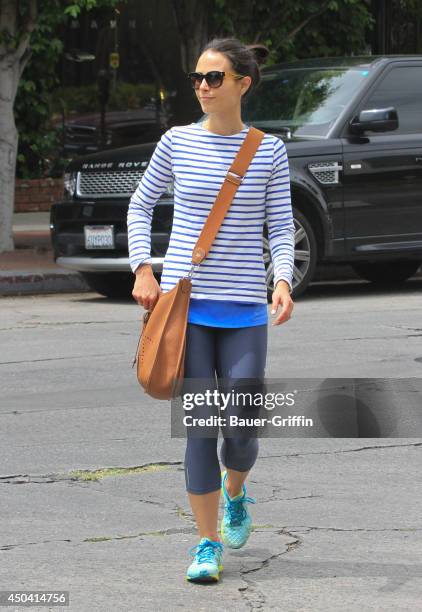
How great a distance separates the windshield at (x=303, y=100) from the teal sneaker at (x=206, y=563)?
24.9ft

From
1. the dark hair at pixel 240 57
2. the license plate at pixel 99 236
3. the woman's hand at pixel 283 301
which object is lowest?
the license plate at pixel 99 236

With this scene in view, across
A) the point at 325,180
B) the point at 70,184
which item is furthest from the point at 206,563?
the point at 70,184

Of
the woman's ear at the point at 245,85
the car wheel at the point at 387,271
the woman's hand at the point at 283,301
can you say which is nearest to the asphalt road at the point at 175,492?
the woman's hand at the point at 283,301

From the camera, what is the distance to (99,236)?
469 inches

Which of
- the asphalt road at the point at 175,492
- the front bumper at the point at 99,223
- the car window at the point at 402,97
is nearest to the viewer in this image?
the asphalt road at the point at 175,492

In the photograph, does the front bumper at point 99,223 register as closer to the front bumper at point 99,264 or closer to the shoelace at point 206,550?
the front bumper at point 99,264

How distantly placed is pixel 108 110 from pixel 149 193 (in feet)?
56.7

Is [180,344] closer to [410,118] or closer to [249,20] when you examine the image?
[410,118]

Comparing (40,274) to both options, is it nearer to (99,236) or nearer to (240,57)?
(99,236)

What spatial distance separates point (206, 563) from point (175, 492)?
4.04 ft

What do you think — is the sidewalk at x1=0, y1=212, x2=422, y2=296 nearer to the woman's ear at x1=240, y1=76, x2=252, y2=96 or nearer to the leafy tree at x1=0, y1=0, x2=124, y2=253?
the leafy tree at x1=0, y1=0, x2=124, y2=253

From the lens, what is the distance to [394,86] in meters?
Answer: 12.5

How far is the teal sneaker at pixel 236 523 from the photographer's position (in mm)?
5004

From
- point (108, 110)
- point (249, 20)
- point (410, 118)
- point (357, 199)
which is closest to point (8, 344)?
point (357, 199)
